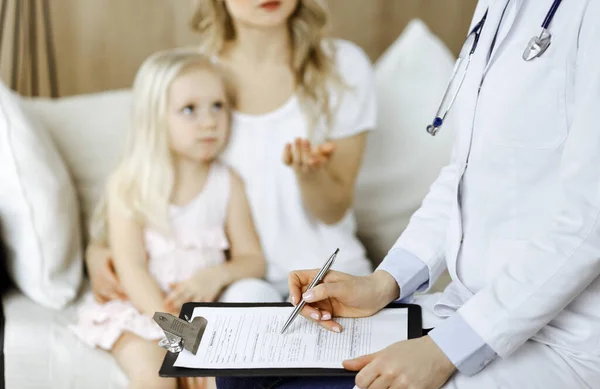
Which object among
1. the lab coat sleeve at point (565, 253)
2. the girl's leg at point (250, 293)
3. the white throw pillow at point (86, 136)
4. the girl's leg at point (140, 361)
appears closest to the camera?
the lab coat sleeve at point (565, 253)

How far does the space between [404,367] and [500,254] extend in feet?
0.66

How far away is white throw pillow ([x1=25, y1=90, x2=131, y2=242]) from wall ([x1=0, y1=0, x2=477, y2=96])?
252 millimetres

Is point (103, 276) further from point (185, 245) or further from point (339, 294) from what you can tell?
point (339, 294)

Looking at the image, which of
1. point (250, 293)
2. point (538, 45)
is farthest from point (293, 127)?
point (538, 45)

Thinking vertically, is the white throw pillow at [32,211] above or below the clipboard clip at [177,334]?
below

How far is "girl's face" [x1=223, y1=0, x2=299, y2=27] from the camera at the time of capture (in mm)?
1617

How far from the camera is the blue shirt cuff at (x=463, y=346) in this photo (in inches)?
35.4

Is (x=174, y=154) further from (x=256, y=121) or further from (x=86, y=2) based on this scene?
(x=86, y=2)

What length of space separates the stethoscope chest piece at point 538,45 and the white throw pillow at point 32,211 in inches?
43.4

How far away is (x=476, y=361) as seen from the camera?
905 millimetres

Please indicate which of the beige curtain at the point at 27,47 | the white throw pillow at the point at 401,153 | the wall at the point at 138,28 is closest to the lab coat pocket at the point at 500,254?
the white throw pillow at the point at 401,153

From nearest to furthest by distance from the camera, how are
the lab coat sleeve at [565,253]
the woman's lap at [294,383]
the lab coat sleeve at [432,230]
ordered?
the lab coat sleeve at [565,253]
the woman's lap at [294,383]
the lab coat sleeve at [432,230]

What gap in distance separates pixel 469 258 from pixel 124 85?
57.2 inches

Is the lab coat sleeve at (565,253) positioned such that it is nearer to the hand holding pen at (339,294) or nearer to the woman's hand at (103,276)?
the hand holding pen at (339,294)
